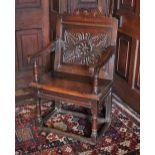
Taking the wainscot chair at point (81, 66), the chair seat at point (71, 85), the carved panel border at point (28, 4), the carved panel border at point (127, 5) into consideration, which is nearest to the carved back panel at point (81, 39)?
the wainscot chair at point (81, 66)

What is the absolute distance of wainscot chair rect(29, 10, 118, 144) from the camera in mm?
1940

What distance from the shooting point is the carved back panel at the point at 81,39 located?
212cm

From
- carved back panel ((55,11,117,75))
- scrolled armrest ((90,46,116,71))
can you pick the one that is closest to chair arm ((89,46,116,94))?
scrolled armrest ((90,46,116,71))

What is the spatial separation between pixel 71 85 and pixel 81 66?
0.27 m

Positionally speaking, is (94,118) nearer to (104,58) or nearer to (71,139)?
(71,139)

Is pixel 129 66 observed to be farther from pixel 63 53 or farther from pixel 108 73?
pixel 63 53

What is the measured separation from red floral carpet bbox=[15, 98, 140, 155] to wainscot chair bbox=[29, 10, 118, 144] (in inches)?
2.5

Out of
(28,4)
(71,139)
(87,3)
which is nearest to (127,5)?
(87,3)

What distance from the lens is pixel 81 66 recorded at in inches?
87.4

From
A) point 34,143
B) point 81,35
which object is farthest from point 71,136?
point 81,35

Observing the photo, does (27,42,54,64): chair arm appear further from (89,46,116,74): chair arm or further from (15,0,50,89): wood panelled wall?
(15,0,50,89): wood panelled wall
